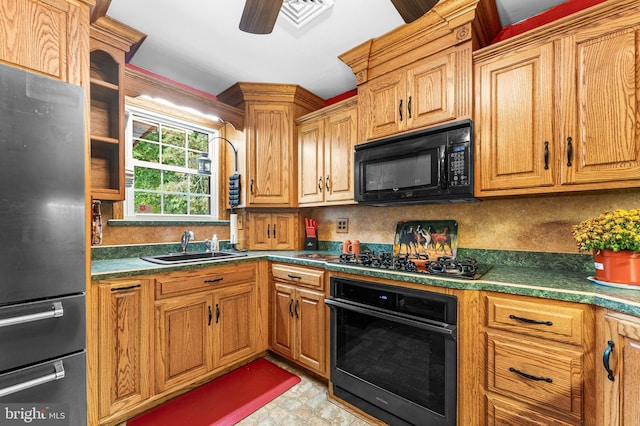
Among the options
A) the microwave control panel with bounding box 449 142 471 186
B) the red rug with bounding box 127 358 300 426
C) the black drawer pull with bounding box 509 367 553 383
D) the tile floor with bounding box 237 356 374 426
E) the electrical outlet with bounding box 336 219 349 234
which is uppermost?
the microwave control panel with bounding box 449 142 471 186

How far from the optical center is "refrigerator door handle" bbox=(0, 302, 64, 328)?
3.76ft

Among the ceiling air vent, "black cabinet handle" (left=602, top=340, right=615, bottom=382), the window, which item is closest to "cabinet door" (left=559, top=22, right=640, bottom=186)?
"black cabinet handle" (left=602, top=340, right=615, bottom=382)

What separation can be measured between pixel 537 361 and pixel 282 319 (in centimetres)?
173

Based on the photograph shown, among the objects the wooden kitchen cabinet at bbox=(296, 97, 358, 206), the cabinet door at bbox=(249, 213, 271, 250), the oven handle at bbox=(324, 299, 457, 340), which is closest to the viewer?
the oven handle at bbox=(324, 299, 457, 340)

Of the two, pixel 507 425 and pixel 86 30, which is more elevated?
pixel 86 30

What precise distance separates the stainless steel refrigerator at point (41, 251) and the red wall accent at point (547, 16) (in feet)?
8.80

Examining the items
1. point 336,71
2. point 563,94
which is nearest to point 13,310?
point 336,71

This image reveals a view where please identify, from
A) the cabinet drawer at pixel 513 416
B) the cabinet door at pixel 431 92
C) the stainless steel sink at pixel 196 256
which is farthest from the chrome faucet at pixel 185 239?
the cabinet drawer at pixel 513 416

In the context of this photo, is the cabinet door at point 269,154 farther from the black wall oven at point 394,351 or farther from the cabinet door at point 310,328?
Answer: the black wall oven at point 394,351

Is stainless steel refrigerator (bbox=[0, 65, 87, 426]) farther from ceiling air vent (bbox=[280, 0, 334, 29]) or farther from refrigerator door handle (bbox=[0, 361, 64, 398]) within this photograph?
ceiling air vent (bbox=[280, 0, 334, 29])

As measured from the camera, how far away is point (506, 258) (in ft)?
6.26

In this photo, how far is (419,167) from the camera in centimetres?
191

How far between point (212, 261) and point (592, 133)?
96.2 inches

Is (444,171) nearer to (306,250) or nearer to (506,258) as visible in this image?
(506,258)
